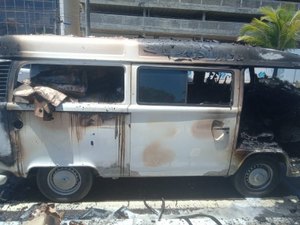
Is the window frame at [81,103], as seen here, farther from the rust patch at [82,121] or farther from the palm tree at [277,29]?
the palm tree at [277,29]

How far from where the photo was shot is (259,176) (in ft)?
15.5

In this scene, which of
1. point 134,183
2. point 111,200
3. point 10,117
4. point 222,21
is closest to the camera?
point 10,117

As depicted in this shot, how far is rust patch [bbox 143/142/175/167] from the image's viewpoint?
13.9 feet

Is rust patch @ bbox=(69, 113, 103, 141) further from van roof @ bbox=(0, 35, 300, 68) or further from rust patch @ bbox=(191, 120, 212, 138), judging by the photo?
rust patch @ bbox=(191, 120, 212, 138)

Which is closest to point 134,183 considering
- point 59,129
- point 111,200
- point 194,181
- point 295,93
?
point 111,200

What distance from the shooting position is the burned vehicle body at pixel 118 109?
12.7 ft

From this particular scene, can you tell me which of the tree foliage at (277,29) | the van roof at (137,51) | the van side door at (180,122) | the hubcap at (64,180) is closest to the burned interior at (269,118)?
the van side door at (180,122)

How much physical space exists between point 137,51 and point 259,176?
271 centimetres

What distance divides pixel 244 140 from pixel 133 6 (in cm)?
3837

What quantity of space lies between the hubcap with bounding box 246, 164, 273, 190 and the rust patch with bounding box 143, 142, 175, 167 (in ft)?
4.40

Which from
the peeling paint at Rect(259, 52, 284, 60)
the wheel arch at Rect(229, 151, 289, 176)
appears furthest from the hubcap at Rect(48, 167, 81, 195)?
the peeling paint at Rect(259, 52, 284, 60)

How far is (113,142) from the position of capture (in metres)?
4.12

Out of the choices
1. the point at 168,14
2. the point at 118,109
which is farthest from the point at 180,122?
the point at 168,14

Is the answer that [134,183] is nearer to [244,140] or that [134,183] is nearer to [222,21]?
[244,140]
